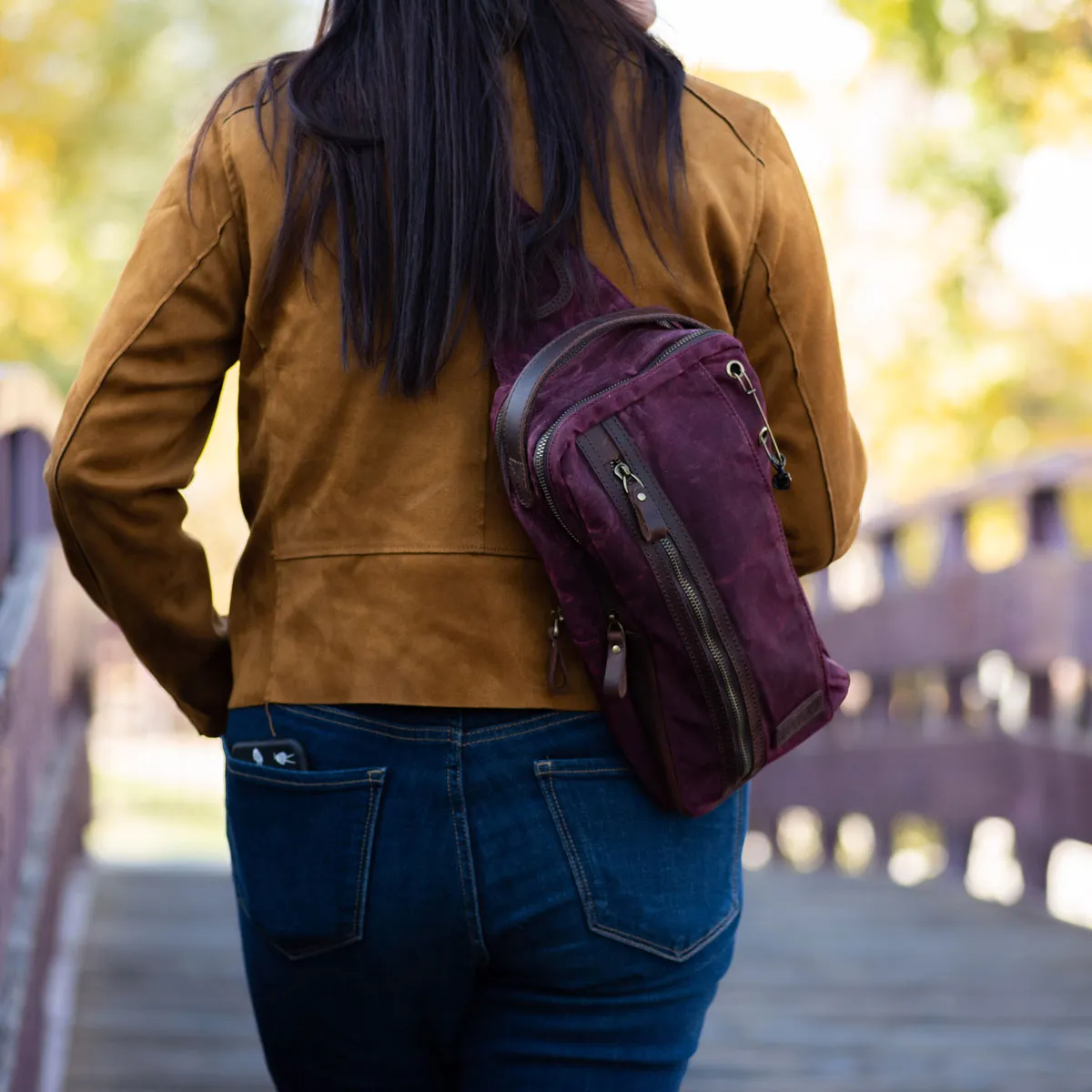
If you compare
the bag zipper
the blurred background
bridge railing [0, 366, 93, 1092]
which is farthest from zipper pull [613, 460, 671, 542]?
the blurred background

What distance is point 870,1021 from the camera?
349 centimetres

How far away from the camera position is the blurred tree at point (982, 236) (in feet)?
26.8

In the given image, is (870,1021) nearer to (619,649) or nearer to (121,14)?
(619,649)

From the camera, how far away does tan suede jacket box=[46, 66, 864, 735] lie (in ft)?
4.47

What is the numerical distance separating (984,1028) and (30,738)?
2024 mm

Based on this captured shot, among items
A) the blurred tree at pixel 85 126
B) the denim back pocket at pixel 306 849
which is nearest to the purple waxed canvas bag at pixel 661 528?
the denim back pocket at pixel 306 849

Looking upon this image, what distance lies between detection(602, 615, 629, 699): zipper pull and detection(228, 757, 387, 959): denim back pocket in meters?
0.20

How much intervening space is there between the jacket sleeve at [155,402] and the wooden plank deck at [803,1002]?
1.70 m

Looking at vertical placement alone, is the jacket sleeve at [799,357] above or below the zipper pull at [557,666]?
above

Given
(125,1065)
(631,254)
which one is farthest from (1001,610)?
(631,254)

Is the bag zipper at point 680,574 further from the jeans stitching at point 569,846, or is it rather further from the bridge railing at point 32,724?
the bridge railing at point 32,724

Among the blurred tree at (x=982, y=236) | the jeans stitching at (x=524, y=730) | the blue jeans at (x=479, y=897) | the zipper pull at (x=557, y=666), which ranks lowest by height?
the blurred tree at (x=982, y=236)

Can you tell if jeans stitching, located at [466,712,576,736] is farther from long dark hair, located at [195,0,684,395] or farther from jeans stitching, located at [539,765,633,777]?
long dark hair, located at [195,0,684,395]

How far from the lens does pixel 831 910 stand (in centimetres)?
479
